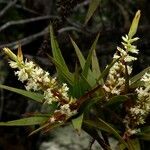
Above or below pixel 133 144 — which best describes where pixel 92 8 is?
above

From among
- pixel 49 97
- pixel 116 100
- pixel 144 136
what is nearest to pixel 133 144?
pixel 144 136

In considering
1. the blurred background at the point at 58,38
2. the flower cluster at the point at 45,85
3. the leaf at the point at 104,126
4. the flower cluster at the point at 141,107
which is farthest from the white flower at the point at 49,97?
the blurred background at the point at 58,38

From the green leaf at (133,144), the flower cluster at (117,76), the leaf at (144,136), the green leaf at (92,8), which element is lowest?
the green leaf at (133,144)

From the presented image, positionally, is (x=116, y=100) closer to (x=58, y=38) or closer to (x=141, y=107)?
(x=141, y=107)

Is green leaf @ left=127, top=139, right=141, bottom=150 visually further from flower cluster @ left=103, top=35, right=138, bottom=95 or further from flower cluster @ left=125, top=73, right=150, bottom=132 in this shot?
flower cluster @ left=103, top=35, right=138, bottom=95

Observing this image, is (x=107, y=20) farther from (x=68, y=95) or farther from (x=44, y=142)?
(x=68, y=95)

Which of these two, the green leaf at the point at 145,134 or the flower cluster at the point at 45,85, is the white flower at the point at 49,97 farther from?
the green leaf at the point at 145,134
